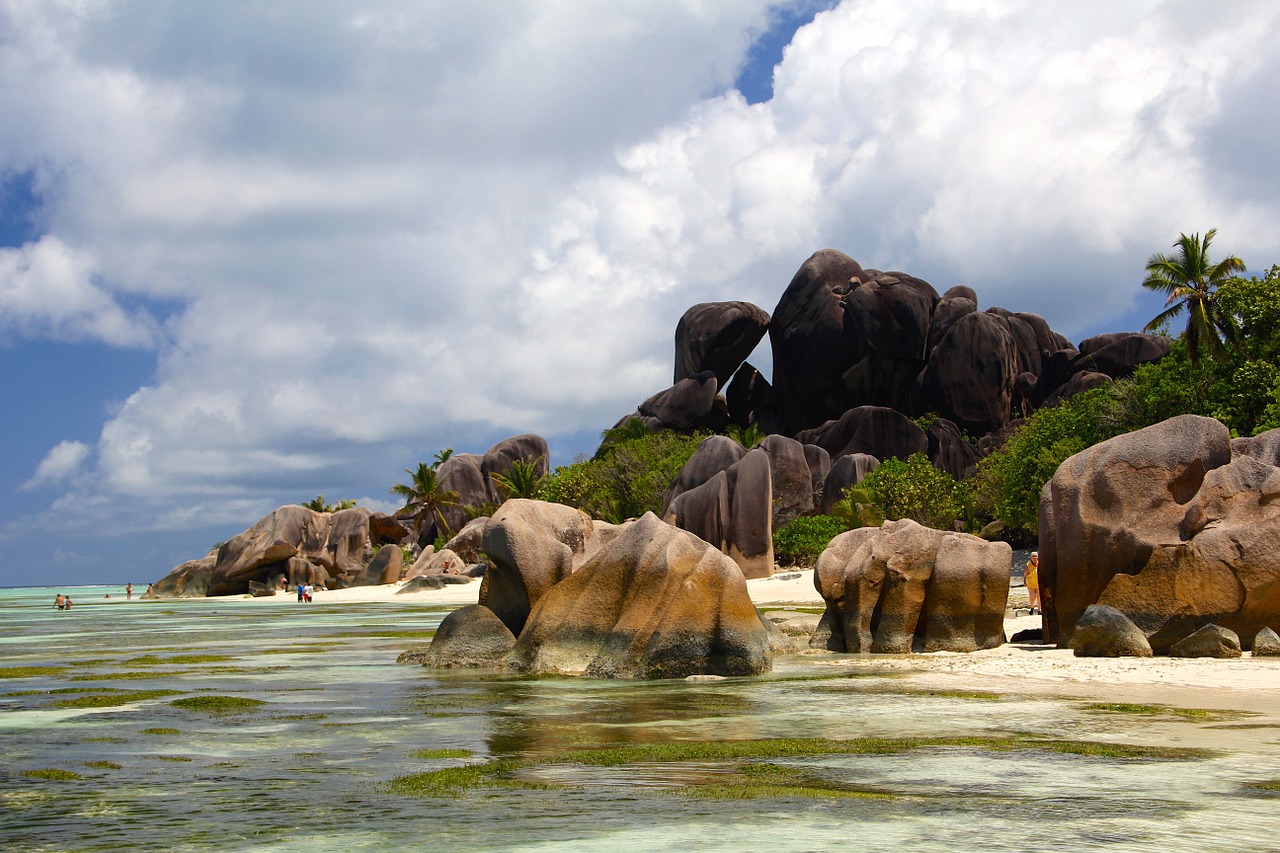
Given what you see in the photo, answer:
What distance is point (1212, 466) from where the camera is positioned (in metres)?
17.5

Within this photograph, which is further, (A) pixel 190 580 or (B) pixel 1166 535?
(A) pixel 190 580

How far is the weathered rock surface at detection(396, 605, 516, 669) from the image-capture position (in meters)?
18.6

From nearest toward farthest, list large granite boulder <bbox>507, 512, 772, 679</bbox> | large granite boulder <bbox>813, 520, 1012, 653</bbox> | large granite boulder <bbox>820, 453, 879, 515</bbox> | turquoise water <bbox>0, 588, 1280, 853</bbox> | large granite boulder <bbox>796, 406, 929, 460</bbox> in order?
turquoise water <bbox>0, 588, 1280, 853</bbox>, large granite boulder <bbox>507, 512, 772, 679</bbox>, large granite boulder <bbox>813, 520, 1012, 653</bbox>, large granite boulder <bbox>820, 453, 879, 515</bbox>, large granite boulder <bbox>796, 406, 929, 460</bbox>

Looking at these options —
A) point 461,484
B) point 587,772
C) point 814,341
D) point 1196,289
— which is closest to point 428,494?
point 461,484

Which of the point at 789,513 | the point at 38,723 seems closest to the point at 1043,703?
the point at 38,723

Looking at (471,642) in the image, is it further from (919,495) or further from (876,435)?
(876,435)

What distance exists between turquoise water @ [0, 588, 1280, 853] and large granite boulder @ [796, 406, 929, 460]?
51.1 m

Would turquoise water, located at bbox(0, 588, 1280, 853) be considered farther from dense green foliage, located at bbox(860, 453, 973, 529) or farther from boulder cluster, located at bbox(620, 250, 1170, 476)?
boulder cluster, located at bbox(620, 250, 1170, 476)

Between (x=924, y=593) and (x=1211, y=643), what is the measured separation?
4784 millimetres

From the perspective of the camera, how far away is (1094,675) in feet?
47.7

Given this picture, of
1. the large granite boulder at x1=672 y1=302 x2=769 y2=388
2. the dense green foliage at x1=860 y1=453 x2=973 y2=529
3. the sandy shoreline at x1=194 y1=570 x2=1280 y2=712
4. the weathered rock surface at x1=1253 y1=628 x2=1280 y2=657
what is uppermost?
the large granite boulder at x1=672 y1=302 x2=769 y2=388

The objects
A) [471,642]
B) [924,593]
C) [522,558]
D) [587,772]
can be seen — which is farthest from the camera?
[924,593]

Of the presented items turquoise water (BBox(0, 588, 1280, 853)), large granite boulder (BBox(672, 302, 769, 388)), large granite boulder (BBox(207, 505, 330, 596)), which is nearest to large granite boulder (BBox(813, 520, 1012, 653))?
turquoise water (BBox(0, 588, 1280, 853))

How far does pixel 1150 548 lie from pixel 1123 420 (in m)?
26.3
